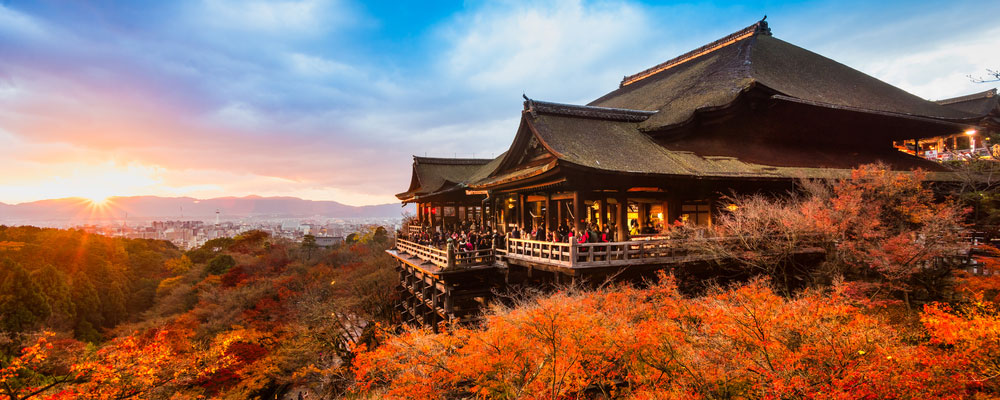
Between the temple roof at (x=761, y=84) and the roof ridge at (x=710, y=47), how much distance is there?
6 centimetres

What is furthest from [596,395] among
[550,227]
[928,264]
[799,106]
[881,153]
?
[881,153]

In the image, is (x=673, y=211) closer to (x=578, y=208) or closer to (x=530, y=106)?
(x=578, y=208)

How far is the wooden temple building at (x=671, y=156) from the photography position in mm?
13406

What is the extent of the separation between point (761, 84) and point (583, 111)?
294 inches

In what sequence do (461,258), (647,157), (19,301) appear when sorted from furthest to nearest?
(19,301)
(461,258)
(647,157)

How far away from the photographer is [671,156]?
15.7 m

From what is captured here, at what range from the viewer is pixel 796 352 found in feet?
27.2

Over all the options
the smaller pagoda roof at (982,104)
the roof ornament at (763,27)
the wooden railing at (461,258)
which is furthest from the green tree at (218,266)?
the smaller pagoda roof at (982,104)

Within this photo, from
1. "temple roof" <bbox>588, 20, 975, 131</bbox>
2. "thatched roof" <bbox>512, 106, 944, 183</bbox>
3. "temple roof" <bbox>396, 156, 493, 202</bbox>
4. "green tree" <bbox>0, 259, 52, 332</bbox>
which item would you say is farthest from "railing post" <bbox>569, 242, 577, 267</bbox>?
"green tree" <bbox>0, 259, 52, 332</bbox>

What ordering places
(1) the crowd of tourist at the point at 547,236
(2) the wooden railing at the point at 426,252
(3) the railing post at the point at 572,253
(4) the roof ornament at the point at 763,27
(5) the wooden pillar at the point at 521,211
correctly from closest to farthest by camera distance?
(3) the railing post at the point at 572,253 < (1) the crowd of tourist at the point at 547,236 < (2) the wooden railing at the point at 426,252 < (5) the wooden pillar at the point at 521,211 < (4) the roof ornament at the point at 763,27

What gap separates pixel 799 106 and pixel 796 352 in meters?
13.4

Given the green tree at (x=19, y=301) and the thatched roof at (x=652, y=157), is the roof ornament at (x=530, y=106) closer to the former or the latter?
the thatched roof at (x=652, y=157)

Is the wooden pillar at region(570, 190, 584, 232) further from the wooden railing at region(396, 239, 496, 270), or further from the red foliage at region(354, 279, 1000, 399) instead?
the wooden railing at region(396, 239, 496, 270)

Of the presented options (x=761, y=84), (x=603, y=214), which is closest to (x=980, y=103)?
(x=761, y=84)
